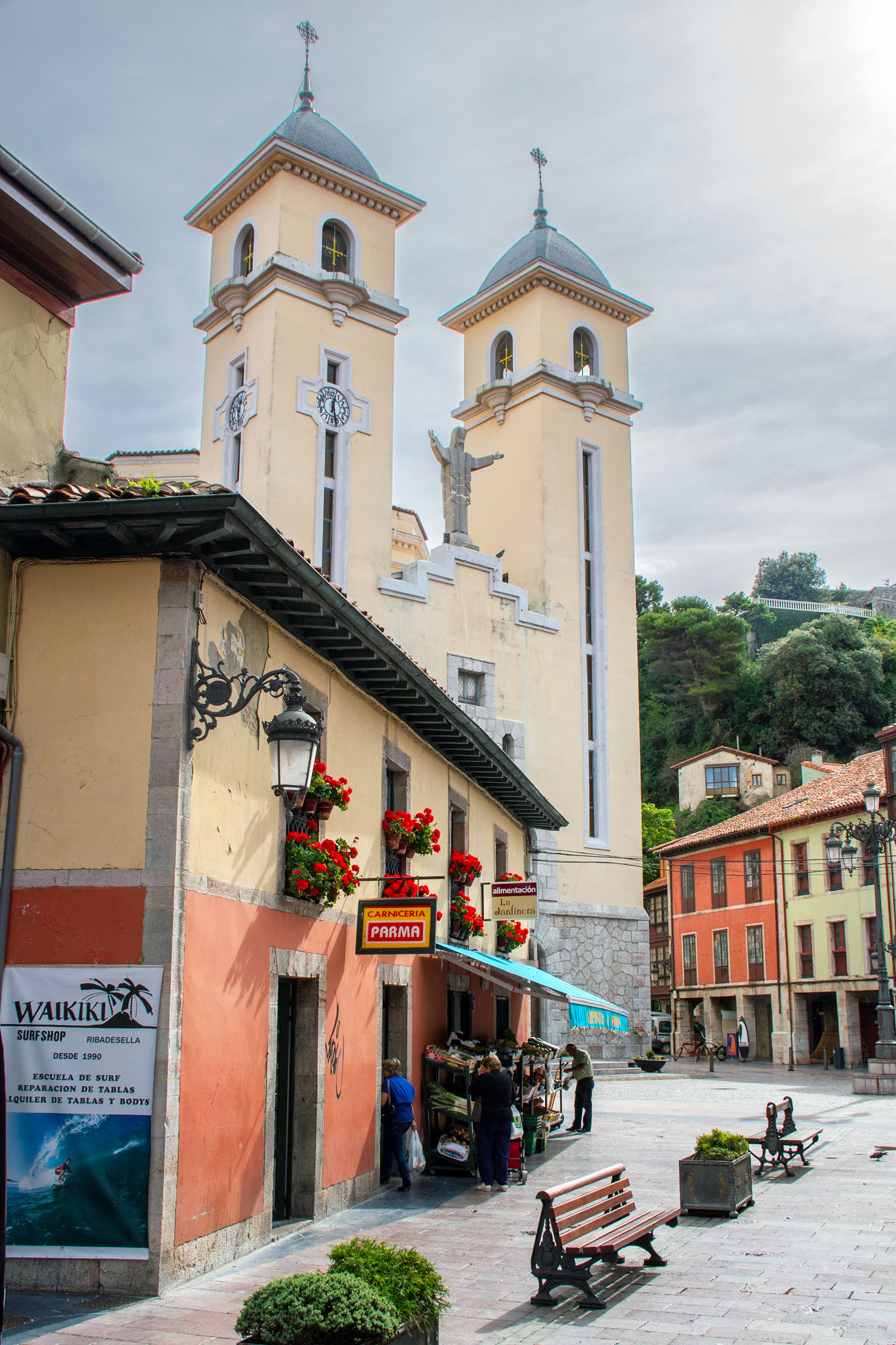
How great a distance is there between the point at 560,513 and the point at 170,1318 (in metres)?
28.7

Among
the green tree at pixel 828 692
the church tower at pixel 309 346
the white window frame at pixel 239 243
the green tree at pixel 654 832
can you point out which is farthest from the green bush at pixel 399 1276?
the green tree at pixel 828 692

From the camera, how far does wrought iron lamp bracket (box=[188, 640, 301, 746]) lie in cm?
891

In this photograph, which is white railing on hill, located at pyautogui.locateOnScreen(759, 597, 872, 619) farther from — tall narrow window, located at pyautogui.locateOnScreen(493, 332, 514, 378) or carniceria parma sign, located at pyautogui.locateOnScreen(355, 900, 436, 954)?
carniceria parma sign, located at pyautogui.locateOnScreen(355, 900, 436, 954)

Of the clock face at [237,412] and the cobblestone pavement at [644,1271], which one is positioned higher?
the clock face at [237,412]

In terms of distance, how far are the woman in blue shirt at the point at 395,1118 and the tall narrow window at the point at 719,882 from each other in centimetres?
3720

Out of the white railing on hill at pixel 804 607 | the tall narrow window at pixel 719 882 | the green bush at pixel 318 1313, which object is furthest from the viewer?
the white railing on hill at pixel 804 607

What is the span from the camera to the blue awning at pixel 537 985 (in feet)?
49.5

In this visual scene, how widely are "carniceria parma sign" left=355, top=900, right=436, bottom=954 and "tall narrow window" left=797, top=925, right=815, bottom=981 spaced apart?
113 ft

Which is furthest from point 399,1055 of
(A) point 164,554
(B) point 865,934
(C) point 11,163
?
(B) point 865,934

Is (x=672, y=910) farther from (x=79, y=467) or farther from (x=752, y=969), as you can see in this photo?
(x=79, y=467)

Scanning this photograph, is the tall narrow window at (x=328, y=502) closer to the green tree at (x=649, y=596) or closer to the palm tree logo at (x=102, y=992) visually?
the palm tree logo at (x=102, y=992)

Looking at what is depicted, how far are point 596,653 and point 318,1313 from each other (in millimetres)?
29895

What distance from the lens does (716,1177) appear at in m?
11.2

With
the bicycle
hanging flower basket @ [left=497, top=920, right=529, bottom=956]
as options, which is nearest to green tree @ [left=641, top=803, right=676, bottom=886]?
the bicycle
